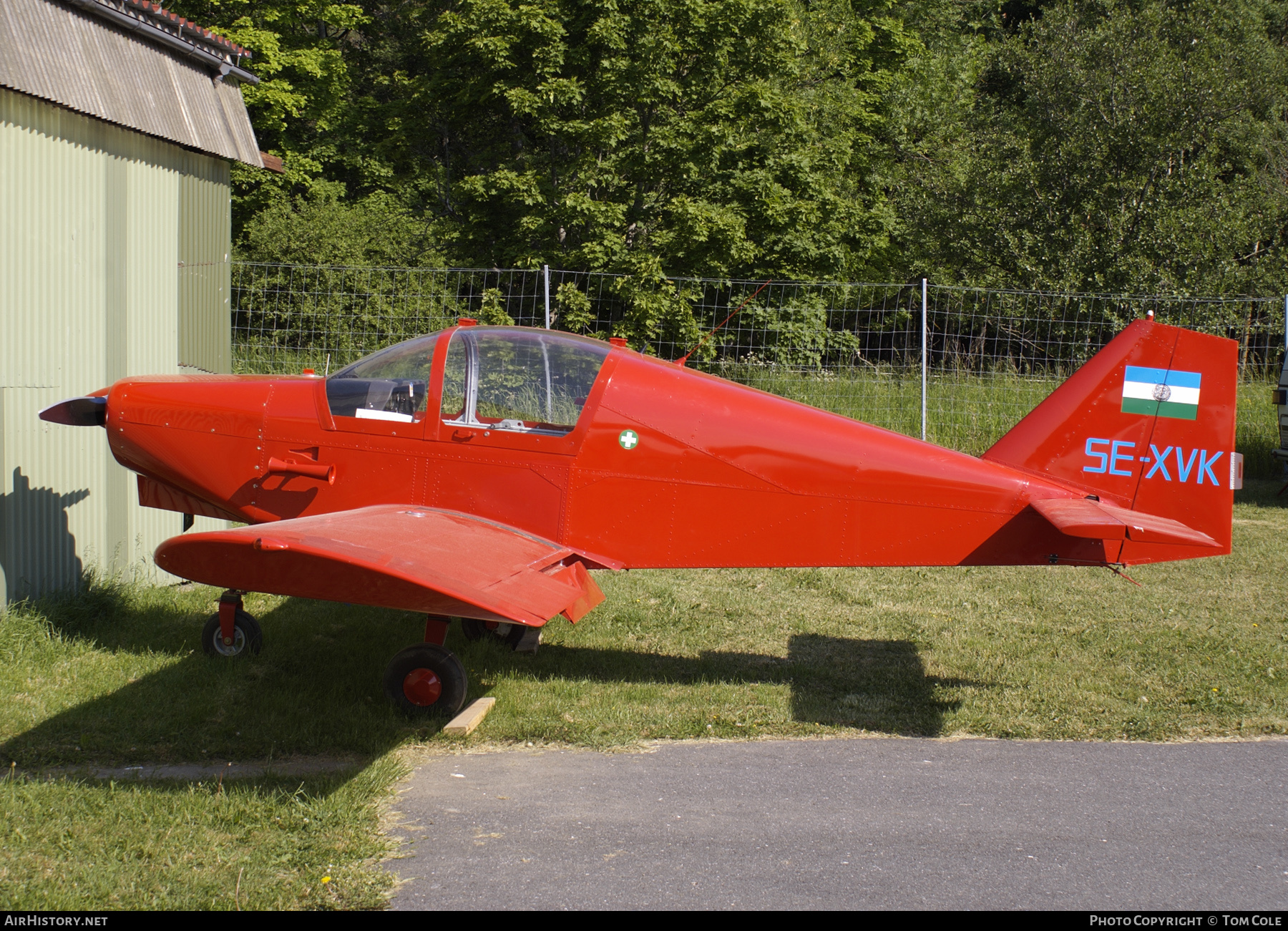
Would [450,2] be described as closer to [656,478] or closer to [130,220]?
[130,220]

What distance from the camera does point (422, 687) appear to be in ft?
16.1

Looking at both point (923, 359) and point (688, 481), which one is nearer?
point (688, 481)

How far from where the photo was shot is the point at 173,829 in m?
3.60

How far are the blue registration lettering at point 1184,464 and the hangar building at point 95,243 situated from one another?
676cm

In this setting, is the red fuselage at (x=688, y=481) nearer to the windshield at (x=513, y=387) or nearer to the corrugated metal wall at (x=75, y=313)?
the windshield at (x=513, y=387)

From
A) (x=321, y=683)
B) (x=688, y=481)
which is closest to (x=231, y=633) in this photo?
(x=321, y=683)

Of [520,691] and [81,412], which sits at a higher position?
[81,412]

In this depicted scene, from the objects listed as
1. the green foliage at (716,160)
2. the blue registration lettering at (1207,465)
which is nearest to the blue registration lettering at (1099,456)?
the blue registration lettering at (1207,465)

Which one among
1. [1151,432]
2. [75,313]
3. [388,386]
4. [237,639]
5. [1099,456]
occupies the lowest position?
[237,639]

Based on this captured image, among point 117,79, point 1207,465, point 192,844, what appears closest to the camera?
point 192,844

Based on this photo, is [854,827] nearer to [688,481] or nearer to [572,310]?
[688,481]

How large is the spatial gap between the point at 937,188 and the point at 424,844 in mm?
20282

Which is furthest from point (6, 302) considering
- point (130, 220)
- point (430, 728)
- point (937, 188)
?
point (937, 188)

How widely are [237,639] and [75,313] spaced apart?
2.58 m
